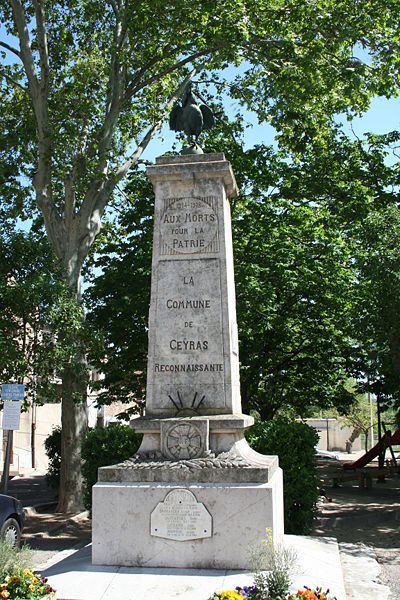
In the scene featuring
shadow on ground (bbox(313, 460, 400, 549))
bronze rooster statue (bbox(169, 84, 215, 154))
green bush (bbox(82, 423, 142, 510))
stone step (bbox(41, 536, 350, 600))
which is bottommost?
shadow on ground (bbox(313, 460, 400, 549))

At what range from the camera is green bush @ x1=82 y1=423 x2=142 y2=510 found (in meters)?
12.2

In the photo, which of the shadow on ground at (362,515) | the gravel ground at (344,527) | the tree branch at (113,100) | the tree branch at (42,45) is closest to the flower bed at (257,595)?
the gravel ground at (344,527)

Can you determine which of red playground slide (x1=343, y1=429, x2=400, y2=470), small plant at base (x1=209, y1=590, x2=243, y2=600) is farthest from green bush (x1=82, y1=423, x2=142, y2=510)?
red playground slide (x1=343, y1=429, x2=400, y2=470)

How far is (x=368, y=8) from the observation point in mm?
14938

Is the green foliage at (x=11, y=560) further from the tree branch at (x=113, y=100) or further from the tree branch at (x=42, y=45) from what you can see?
the tree branch at (x=42, y=45)

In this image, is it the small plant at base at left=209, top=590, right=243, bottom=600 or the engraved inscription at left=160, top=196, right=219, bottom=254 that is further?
the engraved inscription at left=160, top=196, right=219, bottom=254

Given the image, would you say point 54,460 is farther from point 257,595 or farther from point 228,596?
point 228,596

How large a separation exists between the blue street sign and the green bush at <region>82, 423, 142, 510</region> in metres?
1.49

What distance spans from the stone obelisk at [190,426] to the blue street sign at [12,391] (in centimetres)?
494

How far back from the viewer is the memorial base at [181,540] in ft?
22.6

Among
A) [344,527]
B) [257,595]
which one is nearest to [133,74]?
[344,527]

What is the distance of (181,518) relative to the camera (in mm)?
7016

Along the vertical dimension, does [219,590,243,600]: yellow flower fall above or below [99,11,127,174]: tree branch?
below

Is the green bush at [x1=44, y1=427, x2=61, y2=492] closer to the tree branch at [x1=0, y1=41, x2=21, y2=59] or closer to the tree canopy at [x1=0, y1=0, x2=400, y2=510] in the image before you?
the tree canopy at [x1=0, y1=0, x2=400, y2=510]
